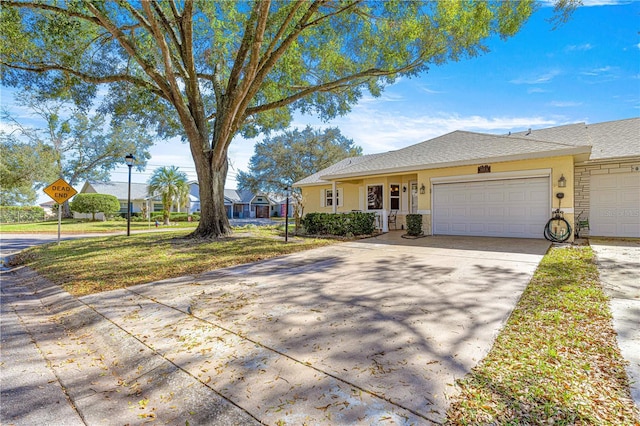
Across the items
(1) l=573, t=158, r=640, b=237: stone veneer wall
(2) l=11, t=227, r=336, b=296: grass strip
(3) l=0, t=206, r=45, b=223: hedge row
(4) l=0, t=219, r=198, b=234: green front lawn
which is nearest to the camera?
(2) l=11, t=227, r=336, b=296: grass strip

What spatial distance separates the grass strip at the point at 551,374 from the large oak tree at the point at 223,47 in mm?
7135

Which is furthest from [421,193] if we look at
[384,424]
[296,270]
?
[384,424]

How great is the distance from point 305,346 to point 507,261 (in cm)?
547

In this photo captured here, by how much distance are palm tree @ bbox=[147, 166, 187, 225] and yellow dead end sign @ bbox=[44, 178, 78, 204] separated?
15.8 m

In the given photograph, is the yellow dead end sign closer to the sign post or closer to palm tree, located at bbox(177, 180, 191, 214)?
the sign post

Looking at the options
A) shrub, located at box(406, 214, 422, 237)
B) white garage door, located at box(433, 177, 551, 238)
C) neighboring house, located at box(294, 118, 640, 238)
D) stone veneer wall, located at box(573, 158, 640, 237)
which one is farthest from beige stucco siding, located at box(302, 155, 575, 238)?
stone veneer wall, located at box(573, 158, 640, 237)

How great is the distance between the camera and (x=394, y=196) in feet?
48.2

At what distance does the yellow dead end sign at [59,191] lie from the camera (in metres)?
11.1

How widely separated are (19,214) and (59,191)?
32.0 meters

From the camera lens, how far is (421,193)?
12.3m

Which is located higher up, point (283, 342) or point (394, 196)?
point (394, 196)

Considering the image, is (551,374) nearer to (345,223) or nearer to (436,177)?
(345,223)

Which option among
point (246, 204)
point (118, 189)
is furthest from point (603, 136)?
point (118, 189)

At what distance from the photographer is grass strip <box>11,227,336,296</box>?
19.5 ft
